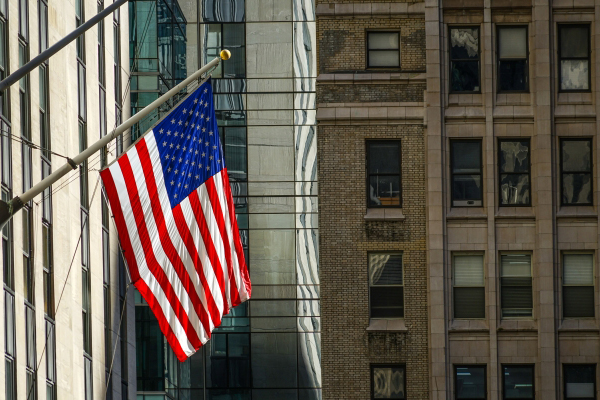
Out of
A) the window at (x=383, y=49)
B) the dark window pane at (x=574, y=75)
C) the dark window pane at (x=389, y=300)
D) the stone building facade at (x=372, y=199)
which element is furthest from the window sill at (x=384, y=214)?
the dark window pane at (x=574, y=75)

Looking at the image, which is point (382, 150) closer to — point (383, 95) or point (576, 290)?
point (383, 95)

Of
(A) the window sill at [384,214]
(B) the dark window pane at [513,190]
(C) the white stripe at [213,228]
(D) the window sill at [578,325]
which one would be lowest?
(D) the window sill at [578,325]

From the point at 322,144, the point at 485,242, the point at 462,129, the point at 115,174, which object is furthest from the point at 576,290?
the point at 115,174

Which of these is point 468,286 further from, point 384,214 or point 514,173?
point 514,173

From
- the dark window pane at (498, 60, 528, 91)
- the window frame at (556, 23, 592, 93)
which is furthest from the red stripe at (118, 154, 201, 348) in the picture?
the window frame at (556, 23, 592, 93)

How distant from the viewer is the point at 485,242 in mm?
41781

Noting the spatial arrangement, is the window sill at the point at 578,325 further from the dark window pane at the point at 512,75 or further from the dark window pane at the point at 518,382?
the dark window pane at the point at 512,75

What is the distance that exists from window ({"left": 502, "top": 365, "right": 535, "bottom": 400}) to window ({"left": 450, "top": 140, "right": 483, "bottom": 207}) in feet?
17.2

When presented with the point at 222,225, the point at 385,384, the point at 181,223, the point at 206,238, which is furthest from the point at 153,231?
the point at 385,384

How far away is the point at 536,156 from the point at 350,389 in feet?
30.7

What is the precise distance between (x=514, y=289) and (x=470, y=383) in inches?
129

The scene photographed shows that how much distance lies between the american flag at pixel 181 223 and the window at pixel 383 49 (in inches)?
815

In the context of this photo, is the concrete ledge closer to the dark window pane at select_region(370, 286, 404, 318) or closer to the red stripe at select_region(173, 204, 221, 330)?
the dark window pane at select_region(370, 286, 404, 318)

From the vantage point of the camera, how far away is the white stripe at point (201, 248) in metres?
21.6
